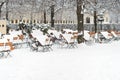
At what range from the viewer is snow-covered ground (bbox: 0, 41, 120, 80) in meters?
13.7

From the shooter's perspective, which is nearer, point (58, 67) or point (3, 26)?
point (58, 67)

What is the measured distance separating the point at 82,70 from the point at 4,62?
13.7 feet

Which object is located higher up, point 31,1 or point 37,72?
point 31,1

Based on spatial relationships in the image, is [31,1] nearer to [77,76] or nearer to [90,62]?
[90,62]

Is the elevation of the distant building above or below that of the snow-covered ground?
above

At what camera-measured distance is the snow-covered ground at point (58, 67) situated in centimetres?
1366

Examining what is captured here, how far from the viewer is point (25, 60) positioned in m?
18.2

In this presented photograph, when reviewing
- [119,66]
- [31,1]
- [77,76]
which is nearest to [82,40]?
[119,66]

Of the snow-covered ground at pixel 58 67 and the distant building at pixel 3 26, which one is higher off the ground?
the distant building at pixel 3 26

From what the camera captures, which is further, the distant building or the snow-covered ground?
the distant building

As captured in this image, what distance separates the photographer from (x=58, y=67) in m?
15.8

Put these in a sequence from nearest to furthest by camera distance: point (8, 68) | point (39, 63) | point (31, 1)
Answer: point (8, 68) < point (39, 63) < point (31, 1)

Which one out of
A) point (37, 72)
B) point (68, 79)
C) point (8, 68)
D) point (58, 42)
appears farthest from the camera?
point (58, 42)

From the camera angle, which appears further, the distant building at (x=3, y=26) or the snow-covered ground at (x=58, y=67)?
the distant building at (x=3, y=26)
